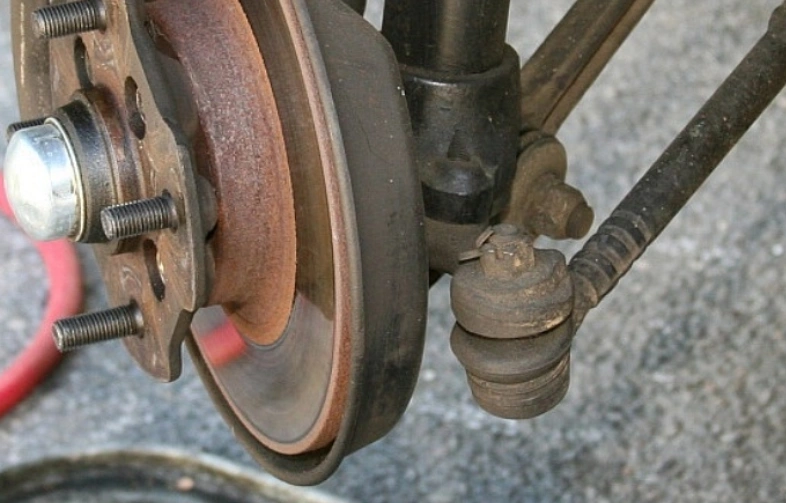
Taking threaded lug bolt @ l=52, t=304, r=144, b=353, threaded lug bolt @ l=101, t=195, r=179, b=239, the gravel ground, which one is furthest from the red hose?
threaded lug bolt @ l=101, t=195, r=179, b=239

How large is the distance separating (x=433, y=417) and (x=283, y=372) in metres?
0.51

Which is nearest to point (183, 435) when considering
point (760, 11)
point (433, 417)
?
point (433, 417)

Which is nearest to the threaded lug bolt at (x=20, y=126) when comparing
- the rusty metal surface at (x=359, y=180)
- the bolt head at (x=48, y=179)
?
the bolt head at (x=48, y=179)

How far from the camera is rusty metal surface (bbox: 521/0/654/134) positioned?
88cm

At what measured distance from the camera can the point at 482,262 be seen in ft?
2.32

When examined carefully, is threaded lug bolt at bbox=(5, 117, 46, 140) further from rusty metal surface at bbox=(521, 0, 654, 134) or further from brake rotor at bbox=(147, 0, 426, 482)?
rusty metal surface at bbox=(521, 0, 654, 134)

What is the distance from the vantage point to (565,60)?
88 centimetres

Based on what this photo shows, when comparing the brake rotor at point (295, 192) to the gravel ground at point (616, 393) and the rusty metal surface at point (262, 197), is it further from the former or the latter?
the gravel ground at point (616, 393)

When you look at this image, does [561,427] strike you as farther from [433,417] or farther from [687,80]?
[687,80]

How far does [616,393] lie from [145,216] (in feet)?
2.44

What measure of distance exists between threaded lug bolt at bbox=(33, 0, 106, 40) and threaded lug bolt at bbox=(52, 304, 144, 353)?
16 cm

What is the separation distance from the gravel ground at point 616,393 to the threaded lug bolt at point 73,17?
62cm

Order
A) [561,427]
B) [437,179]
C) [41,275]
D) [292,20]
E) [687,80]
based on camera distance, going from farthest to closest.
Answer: [687,80] < [41,275] < [561,427] < [437,179] < [292,20]

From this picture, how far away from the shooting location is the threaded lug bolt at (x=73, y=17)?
27.9 inches
